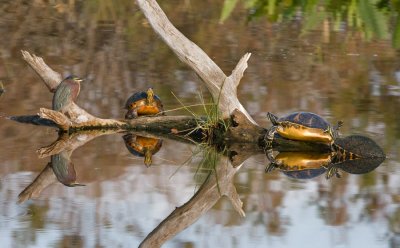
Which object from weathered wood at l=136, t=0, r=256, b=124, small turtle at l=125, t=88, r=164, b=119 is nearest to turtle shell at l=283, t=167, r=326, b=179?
weathered wood at l=136, t=0, r=256, b=124

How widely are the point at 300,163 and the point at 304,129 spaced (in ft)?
1.03

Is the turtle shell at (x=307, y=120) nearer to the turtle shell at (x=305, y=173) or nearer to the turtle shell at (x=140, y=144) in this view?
the turtle shell at (x=305, y=173)

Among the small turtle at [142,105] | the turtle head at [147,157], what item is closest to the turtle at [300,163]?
the turtle head at [147,157]

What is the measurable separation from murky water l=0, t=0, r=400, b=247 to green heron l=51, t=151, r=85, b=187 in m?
0.05

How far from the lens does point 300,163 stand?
6176mm

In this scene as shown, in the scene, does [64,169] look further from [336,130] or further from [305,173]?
[336,130]

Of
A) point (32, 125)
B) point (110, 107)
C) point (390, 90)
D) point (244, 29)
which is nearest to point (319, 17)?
point (244, 29)

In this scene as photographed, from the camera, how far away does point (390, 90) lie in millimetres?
8273

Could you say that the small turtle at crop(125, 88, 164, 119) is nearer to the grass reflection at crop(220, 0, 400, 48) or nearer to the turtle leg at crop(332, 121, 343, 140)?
the turtle leg at crop(332, 121, 343, 140)

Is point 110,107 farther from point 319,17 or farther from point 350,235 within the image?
point 319,17

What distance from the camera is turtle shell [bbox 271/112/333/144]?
636 cm

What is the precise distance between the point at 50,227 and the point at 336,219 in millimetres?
1412

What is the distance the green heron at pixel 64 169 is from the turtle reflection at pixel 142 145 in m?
0.45

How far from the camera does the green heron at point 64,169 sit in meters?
5.74
